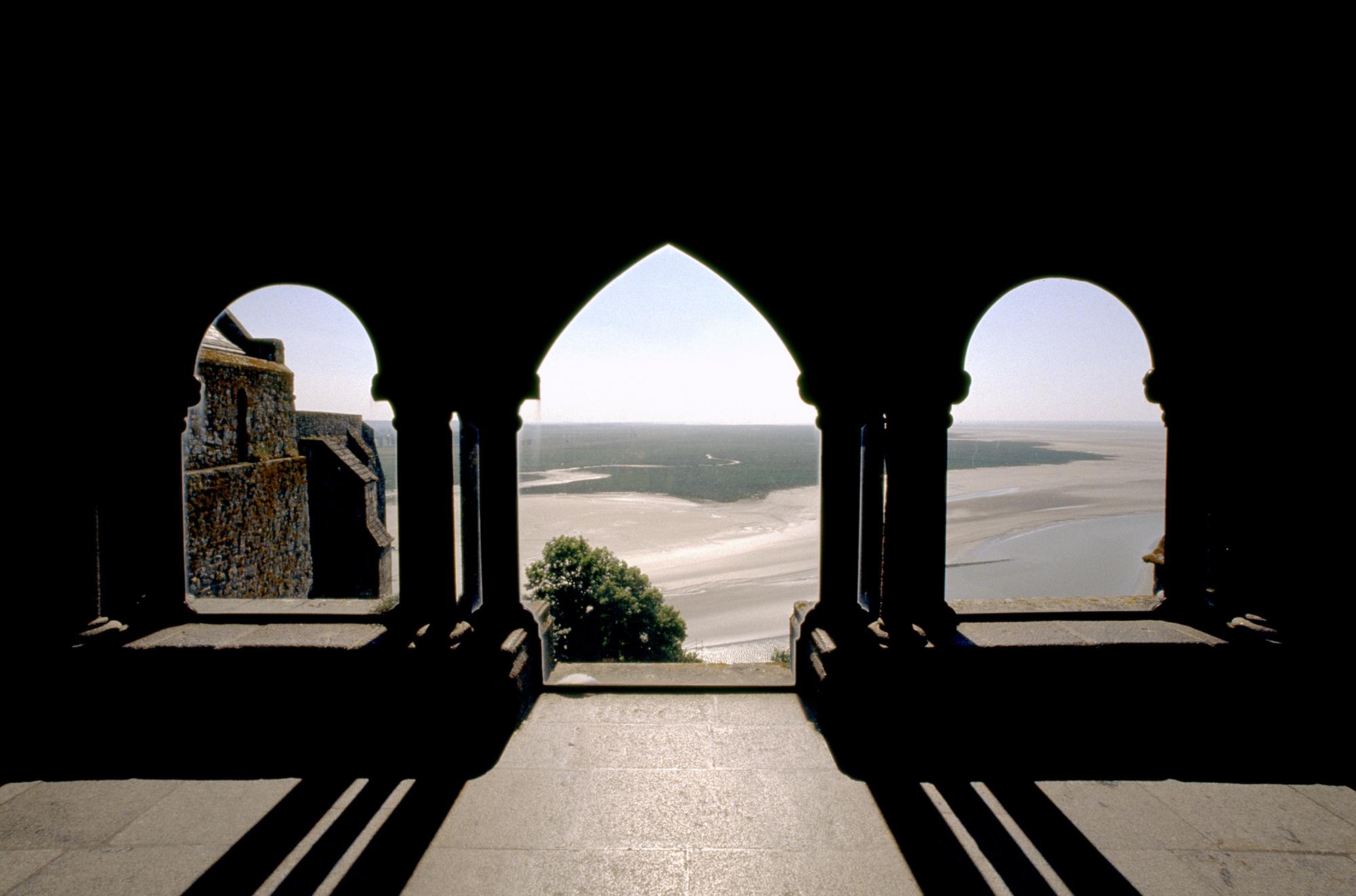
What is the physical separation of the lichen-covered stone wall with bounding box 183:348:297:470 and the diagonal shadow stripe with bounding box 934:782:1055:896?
6687mm

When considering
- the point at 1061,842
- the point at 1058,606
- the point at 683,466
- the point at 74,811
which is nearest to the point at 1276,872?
the point at 1061,842

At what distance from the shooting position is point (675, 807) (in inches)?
103

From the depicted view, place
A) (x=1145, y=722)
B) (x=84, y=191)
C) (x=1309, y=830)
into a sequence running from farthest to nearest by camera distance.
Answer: (x=84, y=191)
(x=1145, y=722)
(x=1309, y=830)

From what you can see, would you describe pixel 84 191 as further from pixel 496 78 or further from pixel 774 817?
pixel 774 817

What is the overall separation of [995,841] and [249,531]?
757cm

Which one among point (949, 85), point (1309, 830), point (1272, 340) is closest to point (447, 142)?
point (949, 85)

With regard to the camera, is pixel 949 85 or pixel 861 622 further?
pixel 861 622

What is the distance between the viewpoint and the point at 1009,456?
98875mm

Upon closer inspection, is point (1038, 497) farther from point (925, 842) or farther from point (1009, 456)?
point (1009, 456)

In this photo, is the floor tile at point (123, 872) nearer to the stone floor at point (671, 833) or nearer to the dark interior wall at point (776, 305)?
the stone floor at point (671, 833)

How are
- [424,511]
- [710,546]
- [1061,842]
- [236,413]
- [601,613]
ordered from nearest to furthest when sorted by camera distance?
[1061,842]
[424,511]
[236,413]
[601,613]
[710,546]

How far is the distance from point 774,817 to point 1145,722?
7.11 ft

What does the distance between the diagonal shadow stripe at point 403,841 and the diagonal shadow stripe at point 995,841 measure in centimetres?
223

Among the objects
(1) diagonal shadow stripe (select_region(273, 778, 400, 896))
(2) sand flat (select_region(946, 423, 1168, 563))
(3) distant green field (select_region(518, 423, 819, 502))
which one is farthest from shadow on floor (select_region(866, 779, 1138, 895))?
(2) sand flat (select_region(946, 423, 1168, 563))
